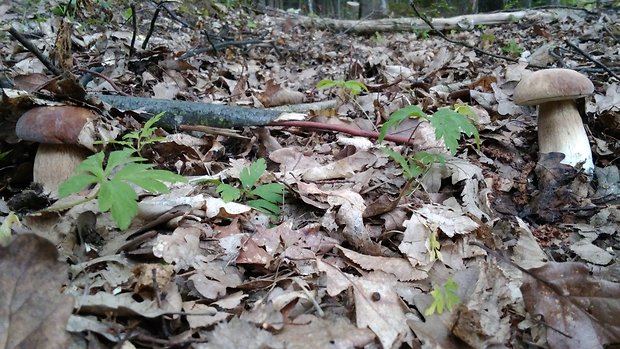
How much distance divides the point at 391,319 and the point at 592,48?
5.69 m

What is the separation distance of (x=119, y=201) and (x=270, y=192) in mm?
858

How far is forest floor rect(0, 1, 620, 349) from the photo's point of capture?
1293mm

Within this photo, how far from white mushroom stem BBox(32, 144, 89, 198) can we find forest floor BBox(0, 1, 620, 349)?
40 millimetres

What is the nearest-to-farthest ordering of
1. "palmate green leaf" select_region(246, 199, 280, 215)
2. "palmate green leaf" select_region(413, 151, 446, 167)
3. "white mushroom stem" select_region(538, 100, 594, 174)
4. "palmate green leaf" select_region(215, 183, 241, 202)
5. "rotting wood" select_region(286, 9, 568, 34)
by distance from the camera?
"palmate green leaf" select_region(215, 183, 241, 202)
"palmate green leaf" select_region(246, 199, 280, 215)
"palmate green leaf" select_region(413, 151, 446, 167)
"white mushroom stem" select_region(538, 100, 594, 174)
"rotting wood" select_region(286, 9, 568, 34)

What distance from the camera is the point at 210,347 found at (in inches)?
46.8

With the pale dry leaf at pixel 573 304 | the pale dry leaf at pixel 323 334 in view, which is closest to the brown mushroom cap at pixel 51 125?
the pale dry leaf at pixel 323 334

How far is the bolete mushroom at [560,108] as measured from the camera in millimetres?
2588

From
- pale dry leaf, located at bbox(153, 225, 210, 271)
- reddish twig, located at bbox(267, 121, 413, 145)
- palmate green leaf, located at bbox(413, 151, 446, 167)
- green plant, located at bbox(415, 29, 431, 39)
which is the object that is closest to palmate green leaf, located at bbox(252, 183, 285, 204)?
pale dry leaf, located at bbox(153, 225, 210, 271)

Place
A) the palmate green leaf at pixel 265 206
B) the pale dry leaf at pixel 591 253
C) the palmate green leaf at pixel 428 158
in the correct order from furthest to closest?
the palmate green leaf at pixel 428 158 < the palmate green leaf at pixel 265 206 < the pale dry leaf at pixel 591 253

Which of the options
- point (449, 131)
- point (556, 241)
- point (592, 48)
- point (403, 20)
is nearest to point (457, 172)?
point (449, 131)

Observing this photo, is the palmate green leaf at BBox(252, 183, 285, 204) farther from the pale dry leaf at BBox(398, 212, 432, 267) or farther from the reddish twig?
the reddish twig

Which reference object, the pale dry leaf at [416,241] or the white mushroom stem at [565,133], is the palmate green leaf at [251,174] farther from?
the white mushroom stem at [565,133]

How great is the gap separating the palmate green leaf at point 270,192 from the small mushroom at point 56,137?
104 cm

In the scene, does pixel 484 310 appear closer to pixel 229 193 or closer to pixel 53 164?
pixel 229 193
